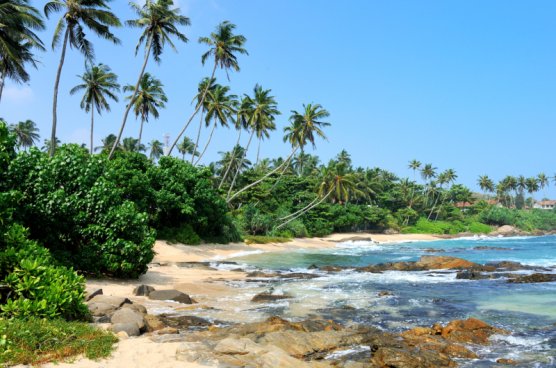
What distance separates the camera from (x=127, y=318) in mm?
9508

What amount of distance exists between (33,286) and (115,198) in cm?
741

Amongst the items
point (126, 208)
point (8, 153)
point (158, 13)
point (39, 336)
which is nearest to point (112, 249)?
point (126, 208)

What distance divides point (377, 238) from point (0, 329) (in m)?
64.0

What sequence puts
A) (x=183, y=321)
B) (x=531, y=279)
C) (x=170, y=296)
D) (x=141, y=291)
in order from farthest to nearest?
(x=531, y=279) < (x=141, y=291) < (x=170, y=296) < (x=183, y=321)

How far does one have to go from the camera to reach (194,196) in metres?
33.5

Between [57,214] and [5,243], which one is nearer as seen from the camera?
[5,243]

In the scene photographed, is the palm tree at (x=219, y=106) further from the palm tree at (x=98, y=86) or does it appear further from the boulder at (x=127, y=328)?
the boulder at (x=127, y=328)

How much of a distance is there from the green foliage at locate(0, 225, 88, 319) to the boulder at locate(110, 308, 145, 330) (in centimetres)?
66

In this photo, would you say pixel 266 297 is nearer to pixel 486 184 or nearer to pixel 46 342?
pixel 46 342

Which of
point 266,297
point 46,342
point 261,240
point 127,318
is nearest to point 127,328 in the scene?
point 127,318

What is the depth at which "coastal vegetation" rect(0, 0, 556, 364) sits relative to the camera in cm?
891

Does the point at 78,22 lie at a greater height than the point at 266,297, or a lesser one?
greater

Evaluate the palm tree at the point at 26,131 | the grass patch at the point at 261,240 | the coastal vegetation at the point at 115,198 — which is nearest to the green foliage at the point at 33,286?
the coastal vegetation at the point at 115,198

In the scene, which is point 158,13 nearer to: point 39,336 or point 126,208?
point 126,208
